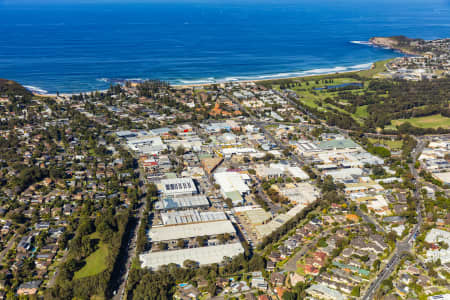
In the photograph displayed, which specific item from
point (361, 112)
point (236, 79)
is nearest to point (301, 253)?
point (361, 112)

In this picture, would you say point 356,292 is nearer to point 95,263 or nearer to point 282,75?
point 95,263

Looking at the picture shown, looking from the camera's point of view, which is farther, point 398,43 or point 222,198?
point 398,43

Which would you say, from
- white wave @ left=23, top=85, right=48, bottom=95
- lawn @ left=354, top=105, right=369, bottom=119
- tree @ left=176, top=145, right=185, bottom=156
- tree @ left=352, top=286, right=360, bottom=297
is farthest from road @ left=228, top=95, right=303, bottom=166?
white wave @ left=23, top=85, right=48, bottom=95

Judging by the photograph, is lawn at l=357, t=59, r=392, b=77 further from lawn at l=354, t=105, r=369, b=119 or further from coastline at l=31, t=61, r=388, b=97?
lawn at l=354, t=105, r=369, b=119

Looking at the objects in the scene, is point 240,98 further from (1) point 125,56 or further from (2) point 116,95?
(1) point 125,56

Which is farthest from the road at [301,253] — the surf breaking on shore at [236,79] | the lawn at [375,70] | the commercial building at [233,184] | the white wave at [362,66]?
the white wave at [362,66]
